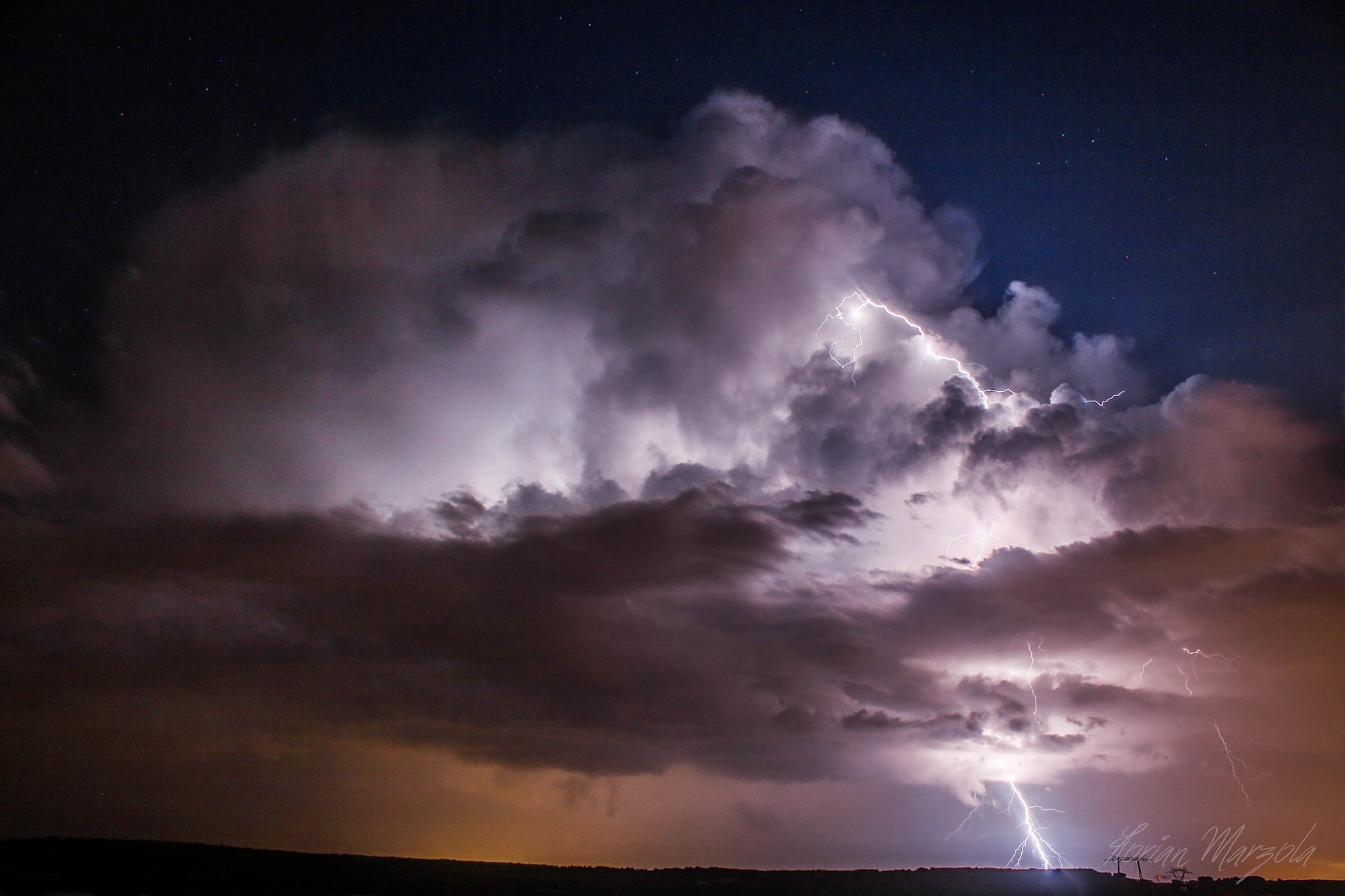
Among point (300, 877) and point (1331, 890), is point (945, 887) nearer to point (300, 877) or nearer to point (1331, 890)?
point (1331, 890)

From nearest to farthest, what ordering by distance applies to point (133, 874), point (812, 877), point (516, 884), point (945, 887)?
point (133, 874) < point (516, 884) < point (945, 887) < point (812, 877)

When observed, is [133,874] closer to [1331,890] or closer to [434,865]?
[434,865]

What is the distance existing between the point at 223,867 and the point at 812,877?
7393 cm

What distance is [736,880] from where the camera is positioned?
391ft

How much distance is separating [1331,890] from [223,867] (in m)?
137

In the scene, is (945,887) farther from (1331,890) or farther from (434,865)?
(434,865)

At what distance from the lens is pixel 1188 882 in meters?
110

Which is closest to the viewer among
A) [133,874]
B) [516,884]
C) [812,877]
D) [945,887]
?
[133,874]

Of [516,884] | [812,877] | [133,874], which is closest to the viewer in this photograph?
[133,874]

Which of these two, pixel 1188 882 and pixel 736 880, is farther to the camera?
pixel 736 880

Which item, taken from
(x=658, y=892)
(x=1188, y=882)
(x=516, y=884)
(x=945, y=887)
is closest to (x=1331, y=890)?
(x=1188, y=882)

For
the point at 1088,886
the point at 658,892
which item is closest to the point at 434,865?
the point at 658,892

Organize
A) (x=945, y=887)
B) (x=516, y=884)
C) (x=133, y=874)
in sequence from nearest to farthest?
(x=133, y=874) → (x=516, y=884) → (x=945, y=887)

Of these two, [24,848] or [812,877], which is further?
[812,877]
